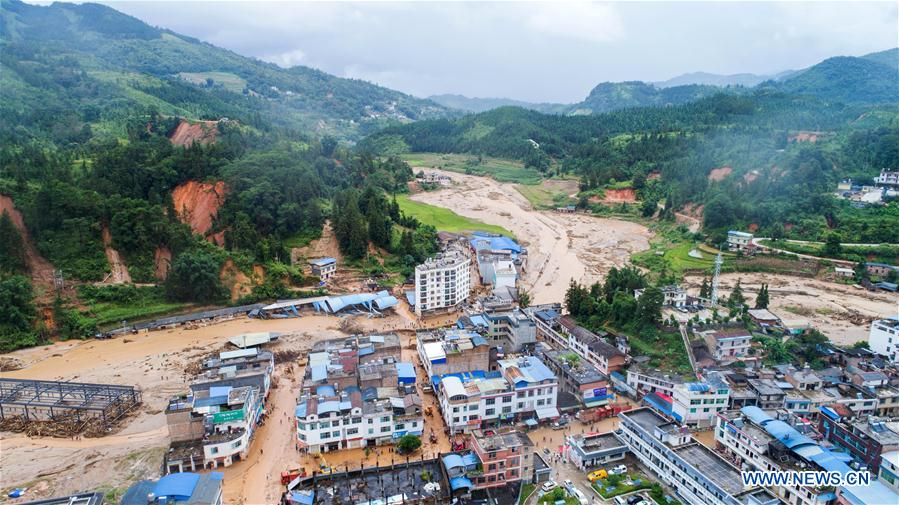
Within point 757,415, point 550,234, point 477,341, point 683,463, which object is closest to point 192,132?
point 550,234

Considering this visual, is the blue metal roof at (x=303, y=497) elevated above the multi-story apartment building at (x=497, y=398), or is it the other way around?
the multi-story apartment building at (x=497, y=398)

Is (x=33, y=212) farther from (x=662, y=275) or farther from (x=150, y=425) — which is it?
(x=662, y=275)

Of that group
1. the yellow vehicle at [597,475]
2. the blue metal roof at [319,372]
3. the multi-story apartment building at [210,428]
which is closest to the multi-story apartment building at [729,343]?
the yellow vehicle at [597,475]

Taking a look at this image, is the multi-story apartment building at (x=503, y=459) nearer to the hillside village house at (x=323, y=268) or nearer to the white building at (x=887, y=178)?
the hillside village house at (x=323, y=268)

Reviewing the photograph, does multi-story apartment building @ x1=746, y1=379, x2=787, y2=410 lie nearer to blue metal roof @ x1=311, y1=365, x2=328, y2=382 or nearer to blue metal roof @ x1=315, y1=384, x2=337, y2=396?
blue metal roof @ x1=315, y1=384, x2=337, y2=396

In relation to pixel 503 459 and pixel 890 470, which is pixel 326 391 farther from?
pixel 890 470

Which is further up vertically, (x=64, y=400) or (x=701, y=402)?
(x=701, y=402)

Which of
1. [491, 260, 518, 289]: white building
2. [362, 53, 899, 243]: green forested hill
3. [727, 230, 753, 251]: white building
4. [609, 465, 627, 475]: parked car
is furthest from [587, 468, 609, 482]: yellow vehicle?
[362, 53, 899, 243]: green forested hill
